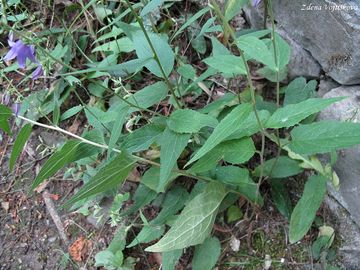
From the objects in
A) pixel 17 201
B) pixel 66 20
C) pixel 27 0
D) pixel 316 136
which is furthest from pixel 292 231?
pixel 27 0

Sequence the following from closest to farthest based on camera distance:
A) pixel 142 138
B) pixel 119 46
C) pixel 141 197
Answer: pixel 142 138, pixel 141 197, pixel 119 46

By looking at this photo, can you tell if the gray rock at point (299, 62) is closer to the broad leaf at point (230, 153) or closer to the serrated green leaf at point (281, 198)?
the serrated green leaf at point (281, 198)

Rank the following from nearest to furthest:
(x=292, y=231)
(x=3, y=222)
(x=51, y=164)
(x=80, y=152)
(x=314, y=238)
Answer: (x=51, y=164) → (x=80, y=152) → (x=292, y=231) → (x=314, y=238) → (x=3, y=222)

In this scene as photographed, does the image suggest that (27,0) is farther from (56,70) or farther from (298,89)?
(298,89)

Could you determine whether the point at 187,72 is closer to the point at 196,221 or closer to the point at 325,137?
the point at 196,221

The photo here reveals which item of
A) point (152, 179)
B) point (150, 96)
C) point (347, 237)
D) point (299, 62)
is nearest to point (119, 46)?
point (150, 96)

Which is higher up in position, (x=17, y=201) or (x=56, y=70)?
(x=56, y=70)

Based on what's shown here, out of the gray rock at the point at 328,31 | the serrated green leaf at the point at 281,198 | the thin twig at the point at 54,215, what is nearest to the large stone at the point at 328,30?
the gray rock at the point at 328,31

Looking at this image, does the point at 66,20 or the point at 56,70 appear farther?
the point at 66,20

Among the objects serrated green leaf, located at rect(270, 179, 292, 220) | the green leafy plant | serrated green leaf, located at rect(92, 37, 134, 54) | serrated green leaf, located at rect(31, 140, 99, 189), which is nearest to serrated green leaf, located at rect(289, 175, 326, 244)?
the green leafy plant
